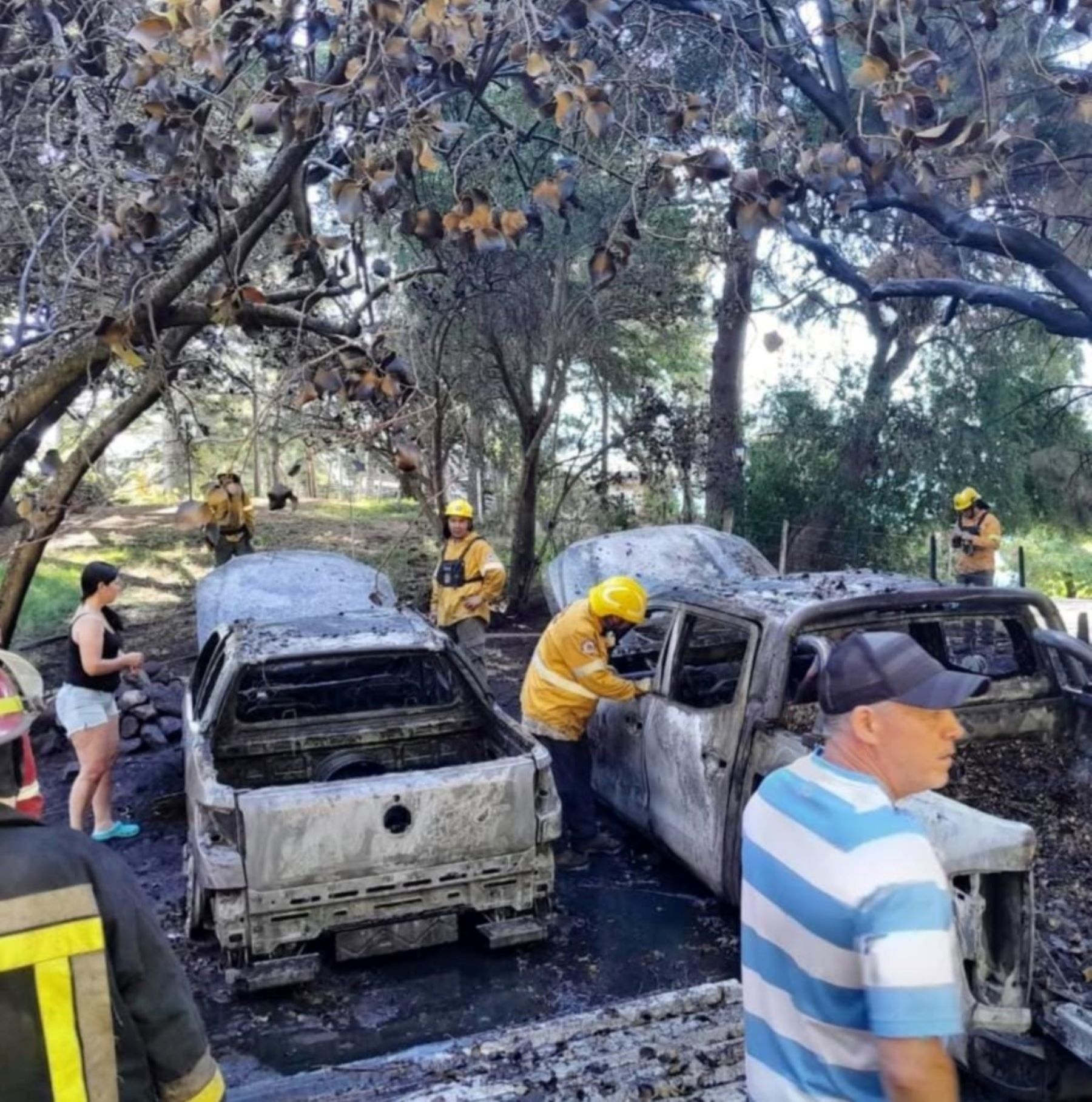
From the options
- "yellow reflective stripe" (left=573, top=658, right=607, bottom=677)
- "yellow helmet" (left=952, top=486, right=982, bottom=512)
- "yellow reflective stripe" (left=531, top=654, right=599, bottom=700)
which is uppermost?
"yellow helmet" (left=952, top=486, right=982, bottom=512)

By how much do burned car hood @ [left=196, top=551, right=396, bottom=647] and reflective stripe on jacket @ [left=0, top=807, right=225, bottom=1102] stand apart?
549 centimetres

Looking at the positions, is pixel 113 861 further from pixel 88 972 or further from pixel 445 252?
pixel 445 252

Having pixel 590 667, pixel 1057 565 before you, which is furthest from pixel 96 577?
pixel 1057 565

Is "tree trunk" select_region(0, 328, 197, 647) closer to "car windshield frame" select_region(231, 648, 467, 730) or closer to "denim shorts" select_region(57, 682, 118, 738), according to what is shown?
"denim shorts" select_region(57, 682, 118, 738)

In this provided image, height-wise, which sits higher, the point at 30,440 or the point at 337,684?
the point at 30,440

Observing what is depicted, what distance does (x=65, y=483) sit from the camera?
4.70 m

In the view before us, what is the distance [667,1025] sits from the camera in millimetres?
3516

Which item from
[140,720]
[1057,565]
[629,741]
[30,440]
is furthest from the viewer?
[1057,565]

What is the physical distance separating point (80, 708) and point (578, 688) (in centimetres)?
294

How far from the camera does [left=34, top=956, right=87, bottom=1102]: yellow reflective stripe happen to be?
170cm

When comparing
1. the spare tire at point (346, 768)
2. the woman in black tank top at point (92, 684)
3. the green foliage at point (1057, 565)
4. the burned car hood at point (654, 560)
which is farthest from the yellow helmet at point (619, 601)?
the green foliage at point (1057, 565)

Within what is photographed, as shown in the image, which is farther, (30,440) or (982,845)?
(30,440)

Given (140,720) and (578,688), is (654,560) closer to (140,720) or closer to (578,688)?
(578,688)

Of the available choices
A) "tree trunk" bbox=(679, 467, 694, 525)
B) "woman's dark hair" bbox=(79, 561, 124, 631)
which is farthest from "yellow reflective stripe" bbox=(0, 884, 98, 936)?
"tree trunk" bbox=(679, 467, 694, 525)
